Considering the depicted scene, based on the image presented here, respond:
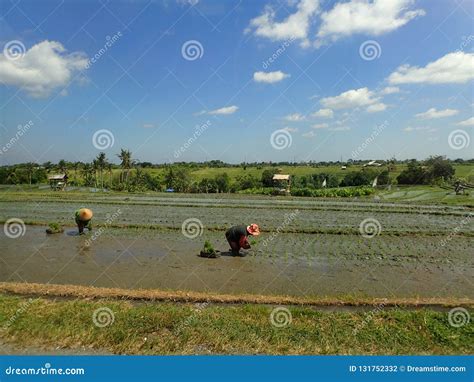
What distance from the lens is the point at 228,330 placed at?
793cm

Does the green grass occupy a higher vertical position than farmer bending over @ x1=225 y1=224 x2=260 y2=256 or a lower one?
lower

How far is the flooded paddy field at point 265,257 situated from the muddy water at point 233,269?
35 millimetres

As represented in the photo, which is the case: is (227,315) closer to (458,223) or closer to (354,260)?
(354,260)

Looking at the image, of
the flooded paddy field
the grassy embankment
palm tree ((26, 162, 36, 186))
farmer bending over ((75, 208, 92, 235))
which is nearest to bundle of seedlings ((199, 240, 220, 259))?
the flooded paddy field

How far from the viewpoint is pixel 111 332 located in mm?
7785

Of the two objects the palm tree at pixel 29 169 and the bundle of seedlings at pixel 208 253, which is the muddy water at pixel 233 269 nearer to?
the bundle of seedlings at pixel 208 253


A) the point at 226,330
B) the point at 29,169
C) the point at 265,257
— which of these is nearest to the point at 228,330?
the point at 226,330

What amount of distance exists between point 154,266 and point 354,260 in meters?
7.83

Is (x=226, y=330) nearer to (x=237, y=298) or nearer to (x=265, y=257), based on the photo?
(x=237, y=298)

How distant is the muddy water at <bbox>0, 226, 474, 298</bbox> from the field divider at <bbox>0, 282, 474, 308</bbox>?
903mm

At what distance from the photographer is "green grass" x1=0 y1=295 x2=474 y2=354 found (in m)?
7.40

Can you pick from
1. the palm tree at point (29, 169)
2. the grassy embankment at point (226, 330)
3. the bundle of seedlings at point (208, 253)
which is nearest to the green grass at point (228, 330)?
the grassy embankment at point (226, 330)

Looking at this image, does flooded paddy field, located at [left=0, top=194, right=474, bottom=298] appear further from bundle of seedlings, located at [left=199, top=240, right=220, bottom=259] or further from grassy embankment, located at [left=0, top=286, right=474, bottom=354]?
grassy embankment, located at [left=0, top=286, right=474, bottom=354]

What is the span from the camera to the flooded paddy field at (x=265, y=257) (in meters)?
12.1
